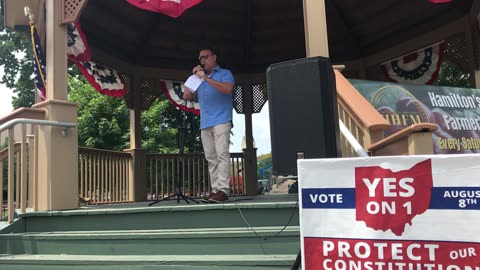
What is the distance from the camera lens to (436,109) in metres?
4.99

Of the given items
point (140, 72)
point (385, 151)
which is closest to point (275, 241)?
point (385, 151)

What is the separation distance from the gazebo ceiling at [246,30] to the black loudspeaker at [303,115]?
16.3 feet

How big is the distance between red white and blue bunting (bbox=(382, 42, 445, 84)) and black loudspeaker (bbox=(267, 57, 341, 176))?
5.41m

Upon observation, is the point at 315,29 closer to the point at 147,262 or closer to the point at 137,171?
the point at 147,262

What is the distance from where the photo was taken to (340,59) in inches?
335

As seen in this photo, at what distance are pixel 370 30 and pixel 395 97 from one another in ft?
11.9

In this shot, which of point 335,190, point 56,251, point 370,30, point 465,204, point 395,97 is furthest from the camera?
point 370,30

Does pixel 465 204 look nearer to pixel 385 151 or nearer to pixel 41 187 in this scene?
pixel 385 151

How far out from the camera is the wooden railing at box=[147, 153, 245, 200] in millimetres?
7672

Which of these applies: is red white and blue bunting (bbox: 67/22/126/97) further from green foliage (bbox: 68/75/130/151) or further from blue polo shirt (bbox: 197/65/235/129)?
green foliage (bbox: 68/75/130/151)

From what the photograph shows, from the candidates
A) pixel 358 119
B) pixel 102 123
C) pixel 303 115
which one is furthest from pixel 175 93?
pixel 102 123

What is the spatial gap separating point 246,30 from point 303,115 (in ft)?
19.6

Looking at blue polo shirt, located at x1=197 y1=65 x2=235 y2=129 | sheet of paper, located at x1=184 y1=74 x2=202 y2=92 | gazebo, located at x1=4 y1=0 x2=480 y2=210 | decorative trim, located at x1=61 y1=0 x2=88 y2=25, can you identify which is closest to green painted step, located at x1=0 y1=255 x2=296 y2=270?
blue polo shirt, located at x1=197 y1=65 x2=235 y2=129

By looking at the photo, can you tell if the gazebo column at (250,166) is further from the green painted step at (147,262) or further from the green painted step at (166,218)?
the green painted step at (147,262)
